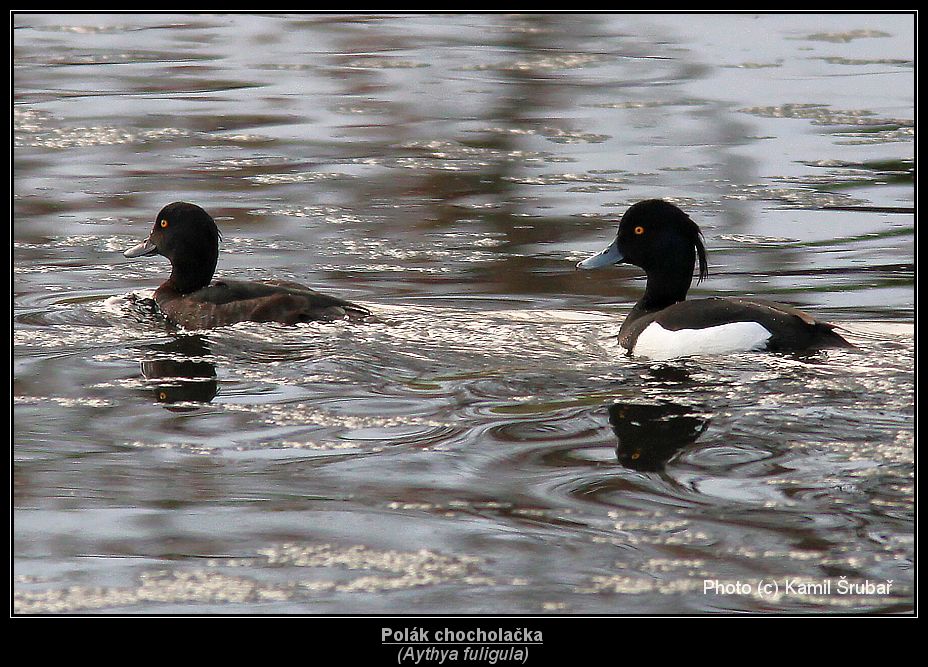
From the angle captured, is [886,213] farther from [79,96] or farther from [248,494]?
[79,96]

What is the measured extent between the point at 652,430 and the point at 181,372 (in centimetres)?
243

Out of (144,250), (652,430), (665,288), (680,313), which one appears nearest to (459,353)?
(680,313)

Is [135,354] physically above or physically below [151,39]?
below

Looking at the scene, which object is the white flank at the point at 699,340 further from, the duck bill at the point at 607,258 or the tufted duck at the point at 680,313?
the duck bill at the point at 607,258

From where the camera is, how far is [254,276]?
375 inches

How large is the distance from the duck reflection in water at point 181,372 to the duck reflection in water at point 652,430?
191 cm

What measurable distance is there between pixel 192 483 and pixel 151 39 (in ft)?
41.1

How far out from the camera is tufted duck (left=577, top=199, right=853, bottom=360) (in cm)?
751

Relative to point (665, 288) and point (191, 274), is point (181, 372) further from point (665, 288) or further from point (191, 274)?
point (665, 288)

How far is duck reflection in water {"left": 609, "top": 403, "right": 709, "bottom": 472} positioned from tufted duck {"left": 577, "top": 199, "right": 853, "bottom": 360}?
2.66ft

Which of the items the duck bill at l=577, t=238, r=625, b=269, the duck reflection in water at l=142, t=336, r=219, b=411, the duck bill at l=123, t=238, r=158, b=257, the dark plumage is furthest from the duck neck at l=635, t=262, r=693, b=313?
the duck bill at l=123, t=238, r=158, b=257

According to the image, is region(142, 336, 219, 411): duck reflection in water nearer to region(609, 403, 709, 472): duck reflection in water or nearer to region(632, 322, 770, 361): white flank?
region(609, 403, 709, 472): duck reflection in water
